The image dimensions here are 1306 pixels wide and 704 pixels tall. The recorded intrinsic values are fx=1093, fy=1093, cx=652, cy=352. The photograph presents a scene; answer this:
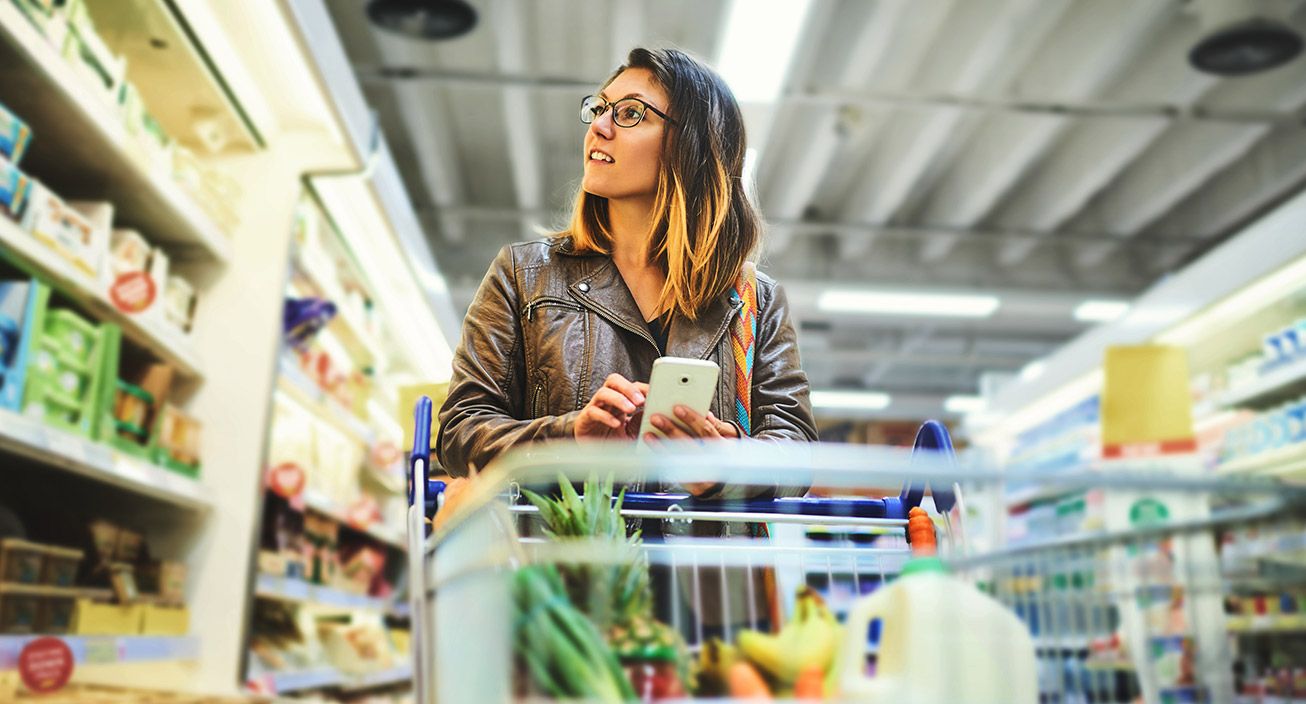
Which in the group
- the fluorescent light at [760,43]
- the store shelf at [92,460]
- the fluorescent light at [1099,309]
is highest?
the fluorescent light at [1099,309]

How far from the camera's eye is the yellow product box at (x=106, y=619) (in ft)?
8.49

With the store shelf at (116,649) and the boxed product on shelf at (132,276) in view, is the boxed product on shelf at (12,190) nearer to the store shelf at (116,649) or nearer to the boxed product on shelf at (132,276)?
the boxed product on shelf at (132,276)

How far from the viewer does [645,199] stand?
1914 millimetres

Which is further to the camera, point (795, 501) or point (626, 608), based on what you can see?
Answer: point (795, 501)

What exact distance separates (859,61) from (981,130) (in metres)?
2.13

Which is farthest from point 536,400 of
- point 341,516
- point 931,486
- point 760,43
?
point 760,43

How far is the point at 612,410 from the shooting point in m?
1.42

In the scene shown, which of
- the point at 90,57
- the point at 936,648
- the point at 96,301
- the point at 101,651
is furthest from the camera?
the point at 96,301

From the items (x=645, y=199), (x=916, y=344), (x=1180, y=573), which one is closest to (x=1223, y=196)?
(x=916, y=344)

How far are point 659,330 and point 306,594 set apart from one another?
2785 mm

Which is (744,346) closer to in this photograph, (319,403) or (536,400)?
(536,400)

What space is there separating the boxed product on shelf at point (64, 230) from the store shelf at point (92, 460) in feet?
1.41

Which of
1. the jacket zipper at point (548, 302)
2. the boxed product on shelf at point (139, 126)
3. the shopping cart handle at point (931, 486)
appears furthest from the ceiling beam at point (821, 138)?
the shopping cart handle at point (931, 486)

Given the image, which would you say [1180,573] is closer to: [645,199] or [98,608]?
[645,199]
